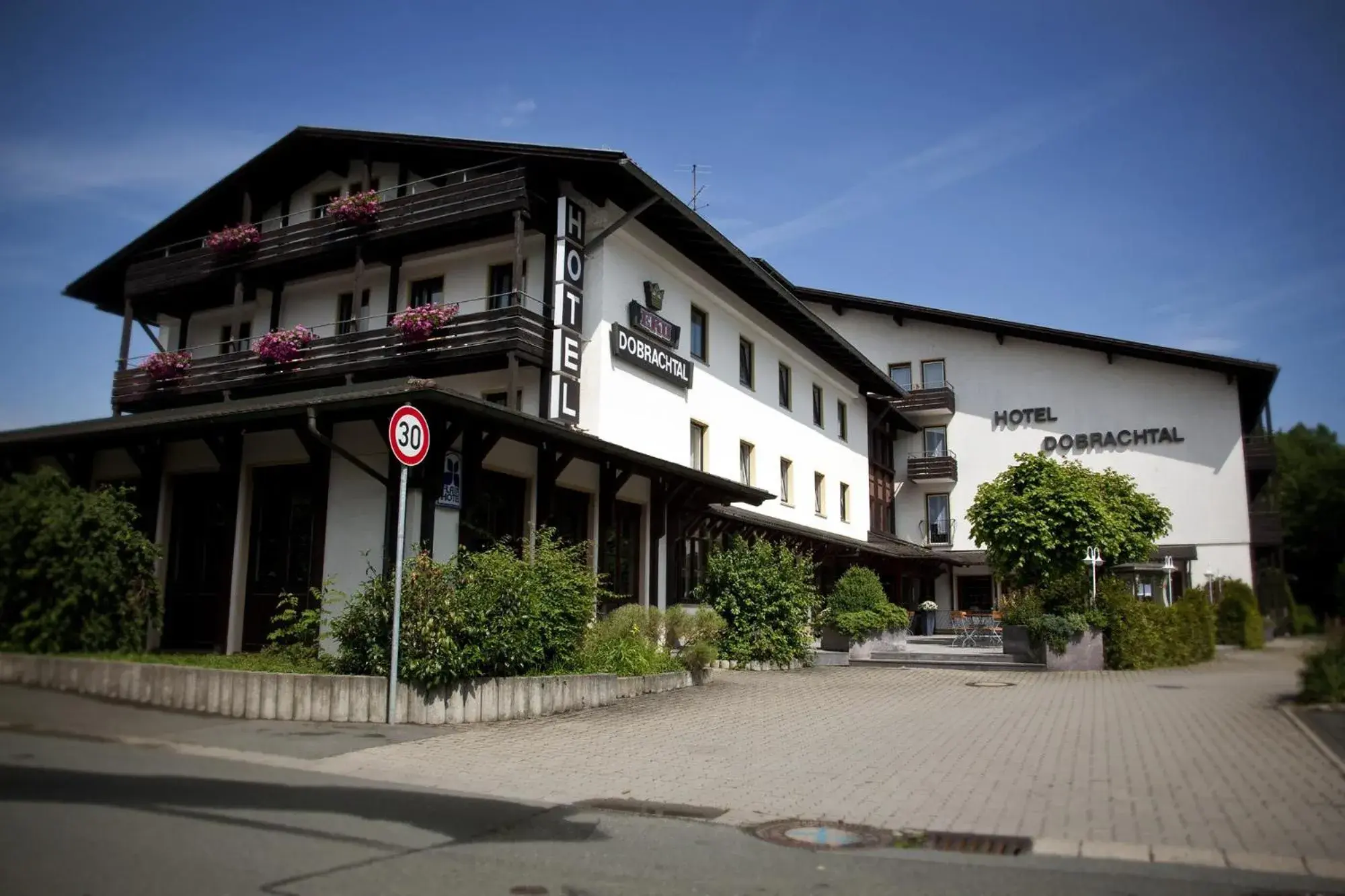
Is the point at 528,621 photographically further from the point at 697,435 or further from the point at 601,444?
the point at 697,435

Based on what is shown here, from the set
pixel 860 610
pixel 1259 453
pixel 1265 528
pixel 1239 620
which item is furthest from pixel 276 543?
pixel 1259 453

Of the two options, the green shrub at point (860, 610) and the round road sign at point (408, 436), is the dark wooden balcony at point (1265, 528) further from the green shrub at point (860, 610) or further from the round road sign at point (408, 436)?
the round road sign at point (408, 436)

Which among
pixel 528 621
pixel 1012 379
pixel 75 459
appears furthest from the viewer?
pixel 1012 379

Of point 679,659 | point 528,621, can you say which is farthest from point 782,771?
point 679,659

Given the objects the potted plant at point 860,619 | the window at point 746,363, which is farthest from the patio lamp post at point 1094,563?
the window at point 746,363

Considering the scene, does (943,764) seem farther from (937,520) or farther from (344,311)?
(937,520)

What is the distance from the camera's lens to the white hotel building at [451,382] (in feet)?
50.0

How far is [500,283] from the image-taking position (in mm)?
20000

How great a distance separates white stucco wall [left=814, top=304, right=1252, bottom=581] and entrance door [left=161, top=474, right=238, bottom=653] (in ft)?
92.6

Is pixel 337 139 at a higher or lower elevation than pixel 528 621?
higher

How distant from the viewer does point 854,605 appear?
22594mm

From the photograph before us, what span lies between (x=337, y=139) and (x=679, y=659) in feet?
43.3

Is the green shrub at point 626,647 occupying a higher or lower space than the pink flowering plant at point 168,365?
lower

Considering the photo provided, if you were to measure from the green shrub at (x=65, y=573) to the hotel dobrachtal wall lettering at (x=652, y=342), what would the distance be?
913 cm
